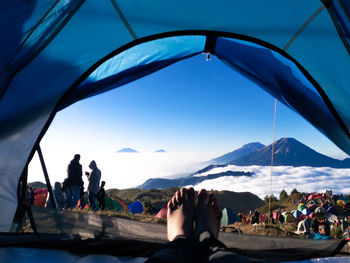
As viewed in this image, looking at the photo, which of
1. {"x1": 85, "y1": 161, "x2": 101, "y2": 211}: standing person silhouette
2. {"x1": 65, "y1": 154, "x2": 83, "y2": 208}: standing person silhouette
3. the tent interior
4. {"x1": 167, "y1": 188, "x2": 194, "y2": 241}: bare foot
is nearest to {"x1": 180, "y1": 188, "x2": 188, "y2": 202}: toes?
{"x1": 167, "y1": 188, "x2": 194, "y2": 241}: bare foot

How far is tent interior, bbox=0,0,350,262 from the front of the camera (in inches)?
43.3

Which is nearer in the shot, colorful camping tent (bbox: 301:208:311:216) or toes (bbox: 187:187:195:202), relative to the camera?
toes (bbox: 187:187:195:202)

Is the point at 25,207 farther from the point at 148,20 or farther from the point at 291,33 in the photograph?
the point at 291,33

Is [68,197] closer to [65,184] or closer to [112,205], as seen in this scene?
[65,184]

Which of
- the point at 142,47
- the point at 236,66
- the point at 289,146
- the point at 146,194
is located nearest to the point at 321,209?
the point at 236,66

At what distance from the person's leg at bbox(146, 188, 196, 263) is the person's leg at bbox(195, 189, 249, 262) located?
4cm

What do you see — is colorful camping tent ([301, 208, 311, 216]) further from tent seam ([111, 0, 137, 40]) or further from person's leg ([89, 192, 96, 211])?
tent seam ([111, 0, 137, 40])

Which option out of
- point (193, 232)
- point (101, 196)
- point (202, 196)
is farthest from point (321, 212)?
point (193, 232)

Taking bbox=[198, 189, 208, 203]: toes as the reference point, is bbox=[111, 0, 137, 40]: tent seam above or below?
above

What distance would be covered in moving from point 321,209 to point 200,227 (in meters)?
8.36

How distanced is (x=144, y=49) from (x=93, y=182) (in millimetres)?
3152

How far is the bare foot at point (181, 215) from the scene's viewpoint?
1212 mm

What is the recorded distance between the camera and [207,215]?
1.37 metres

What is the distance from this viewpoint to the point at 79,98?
1.56 meters
